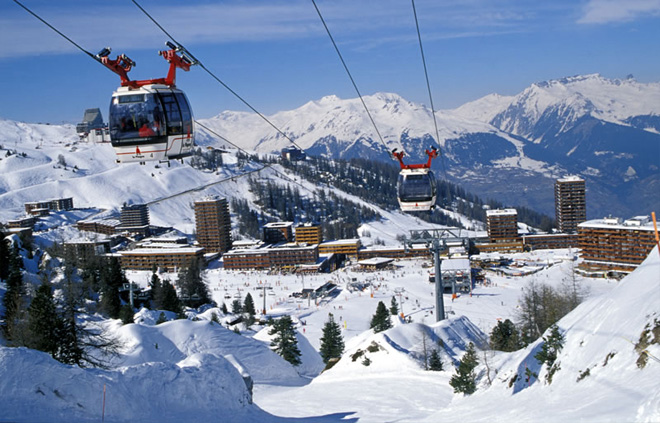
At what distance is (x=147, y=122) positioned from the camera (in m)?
9.72

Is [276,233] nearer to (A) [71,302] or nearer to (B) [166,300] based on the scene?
(B) [166,300]

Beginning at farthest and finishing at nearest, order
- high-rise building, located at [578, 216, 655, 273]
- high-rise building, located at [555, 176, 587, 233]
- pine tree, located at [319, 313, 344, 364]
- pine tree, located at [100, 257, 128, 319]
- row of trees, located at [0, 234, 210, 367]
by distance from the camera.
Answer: high-rise building, located at [555, 176, 587, 233]
high-rise building, located at [578, 216, 655, 273]
pine tree, located at [100, 257, 128, 319]
pine tree, located at [319, 313, 344, 364]
row of trees, located at [0, 234, 210, 367]

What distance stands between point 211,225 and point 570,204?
58512 mm

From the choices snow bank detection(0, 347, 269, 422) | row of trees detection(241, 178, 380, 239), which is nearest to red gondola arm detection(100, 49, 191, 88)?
snow bank detection(0, 347, 269, 422)

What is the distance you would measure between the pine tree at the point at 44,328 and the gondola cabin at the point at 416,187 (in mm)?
10648

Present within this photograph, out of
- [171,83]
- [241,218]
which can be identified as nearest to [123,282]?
[171,83]

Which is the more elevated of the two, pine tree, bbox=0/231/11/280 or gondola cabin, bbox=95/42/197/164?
gondola cabin, bbox=95/42/197/164

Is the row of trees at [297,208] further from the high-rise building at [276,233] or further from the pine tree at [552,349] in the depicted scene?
the pine tree at [552,349]

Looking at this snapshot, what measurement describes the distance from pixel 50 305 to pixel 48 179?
371 feet

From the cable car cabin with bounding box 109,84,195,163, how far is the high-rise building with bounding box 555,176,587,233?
93.3m

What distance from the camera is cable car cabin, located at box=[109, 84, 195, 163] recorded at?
9.68 meters

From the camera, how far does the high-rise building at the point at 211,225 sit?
8069 cm

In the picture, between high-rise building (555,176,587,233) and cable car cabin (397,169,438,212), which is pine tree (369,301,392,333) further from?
high-rise building (555,176,587,233)

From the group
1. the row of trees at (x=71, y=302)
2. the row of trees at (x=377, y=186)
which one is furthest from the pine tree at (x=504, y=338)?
the row of trees at (x=377, y=186)
